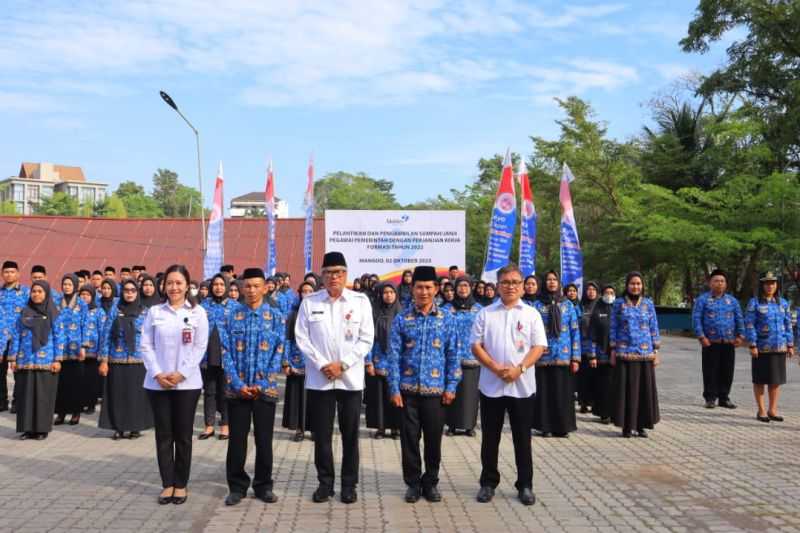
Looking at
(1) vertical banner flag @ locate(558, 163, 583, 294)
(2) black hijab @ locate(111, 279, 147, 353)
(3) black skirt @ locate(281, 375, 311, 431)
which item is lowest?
(3) black skirt @ locate(281, 375, 311, 431)

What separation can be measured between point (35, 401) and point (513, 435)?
5.86 metres

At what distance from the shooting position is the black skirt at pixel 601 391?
10.1 metres

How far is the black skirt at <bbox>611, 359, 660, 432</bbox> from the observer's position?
909 centimetres

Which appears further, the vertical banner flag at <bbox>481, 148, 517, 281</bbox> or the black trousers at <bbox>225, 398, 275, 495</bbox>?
the vertical banner flag at <bbox>481, 148, 517, 281</bbox>

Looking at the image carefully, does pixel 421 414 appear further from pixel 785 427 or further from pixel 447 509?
pixel 785 427

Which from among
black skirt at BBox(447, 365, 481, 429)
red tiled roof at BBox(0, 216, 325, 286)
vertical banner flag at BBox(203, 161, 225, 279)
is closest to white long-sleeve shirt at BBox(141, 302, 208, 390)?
black skirt at BBox(447, 365, 481, 429)

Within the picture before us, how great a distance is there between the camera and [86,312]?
1009 cm

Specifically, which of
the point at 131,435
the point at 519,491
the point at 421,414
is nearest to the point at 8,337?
the point at 131,435

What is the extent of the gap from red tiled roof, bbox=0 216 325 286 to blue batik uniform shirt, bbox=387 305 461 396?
2213cm

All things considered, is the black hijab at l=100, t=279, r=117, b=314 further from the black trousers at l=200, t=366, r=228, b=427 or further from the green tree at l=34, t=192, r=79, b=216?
the green tree at l=34, t=192, r=79, b=216

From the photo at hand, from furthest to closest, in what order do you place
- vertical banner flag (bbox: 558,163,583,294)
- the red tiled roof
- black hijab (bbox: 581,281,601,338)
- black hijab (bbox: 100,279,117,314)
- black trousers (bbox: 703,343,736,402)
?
the red tiled roof
vertical banner flag (bbox: 558,163,583,294)
black trousers (bbox: 703,343,736,402)
black hijab (bbox: 581,281,601,338)
black hijab (bbox: 100,279,117,314)

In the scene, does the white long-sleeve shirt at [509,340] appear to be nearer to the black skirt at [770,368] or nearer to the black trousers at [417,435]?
the black trousers at [417,435]

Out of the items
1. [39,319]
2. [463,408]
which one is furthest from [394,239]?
[39,319]

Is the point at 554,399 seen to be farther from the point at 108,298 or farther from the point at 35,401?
the point at 35,401
